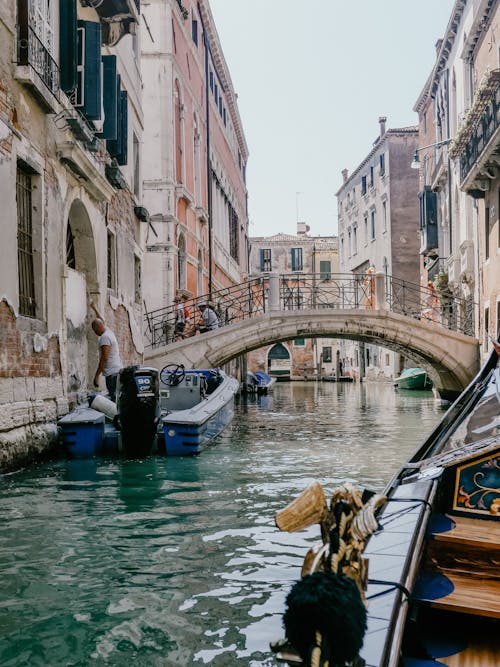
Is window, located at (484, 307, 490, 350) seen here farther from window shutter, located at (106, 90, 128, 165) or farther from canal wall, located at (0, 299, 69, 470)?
canal wall, located at (0, 299, 69, 470)

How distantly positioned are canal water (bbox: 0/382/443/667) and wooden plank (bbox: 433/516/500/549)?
2.16 feet

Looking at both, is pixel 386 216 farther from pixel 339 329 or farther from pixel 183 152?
pixel 339 329

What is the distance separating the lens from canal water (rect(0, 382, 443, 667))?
2.36 m

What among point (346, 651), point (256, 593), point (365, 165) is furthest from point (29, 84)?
point (365, 165)

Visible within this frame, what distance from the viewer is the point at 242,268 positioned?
25766 millimetres

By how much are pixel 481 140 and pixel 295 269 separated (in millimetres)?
25454

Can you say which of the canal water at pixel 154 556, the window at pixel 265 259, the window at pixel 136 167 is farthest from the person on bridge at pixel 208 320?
the window at pixel 265 259

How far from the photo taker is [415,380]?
67.3ft

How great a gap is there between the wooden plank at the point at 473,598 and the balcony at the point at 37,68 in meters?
4.95

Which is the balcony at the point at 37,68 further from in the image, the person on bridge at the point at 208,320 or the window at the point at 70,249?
the person on bridge at the point at 208,320

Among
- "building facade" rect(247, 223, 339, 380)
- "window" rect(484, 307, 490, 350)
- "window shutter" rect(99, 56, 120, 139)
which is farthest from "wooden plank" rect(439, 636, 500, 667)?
"building facade" rect(247, 223, 339, 380)

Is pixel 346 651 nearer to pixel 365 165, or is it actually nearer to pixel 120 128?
pixel 120 128

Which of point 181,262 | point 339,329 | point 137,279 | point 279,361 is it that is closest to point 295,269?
point 279,361

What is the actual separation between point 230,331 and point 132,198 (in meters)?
3.07
